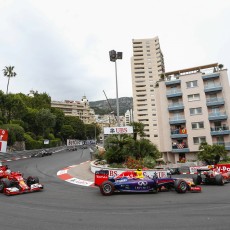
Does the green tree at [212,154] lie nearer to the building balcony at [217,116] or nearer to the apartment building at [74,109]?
the building balcony at [217,116]

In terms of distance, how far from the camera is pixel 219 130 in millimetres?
37438

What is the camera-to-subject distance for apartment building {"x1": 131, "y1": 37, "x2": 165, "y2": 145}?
9419 cm

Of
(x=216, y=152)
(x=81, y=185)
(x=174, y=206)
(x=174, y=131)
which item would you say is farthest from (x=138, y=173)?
(x=174, y=131)

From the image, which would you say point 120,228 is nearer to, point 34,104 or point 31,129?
point 31,129

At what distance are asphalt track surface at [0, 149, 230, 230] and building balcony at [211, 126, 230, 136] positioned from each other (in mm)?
28647

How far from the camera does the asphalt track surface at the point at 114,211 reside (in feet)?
21.7

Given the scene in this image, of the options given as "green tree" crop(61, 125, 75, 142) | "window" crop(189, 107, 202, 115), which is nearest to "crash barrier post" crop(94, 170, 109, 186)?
Answer: "window" crop(189, 107, 202, 115)

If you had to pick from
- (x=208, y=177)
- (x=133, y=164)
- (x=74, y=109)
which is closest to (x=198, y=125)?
(x=133, y=164)

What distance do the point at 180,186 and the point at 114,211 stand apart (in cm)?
459

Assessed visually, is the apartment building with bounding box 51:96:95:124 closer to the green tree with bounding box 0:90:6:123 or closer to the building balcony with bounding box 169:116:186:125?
the green tree with bounding box 0:90:6:123

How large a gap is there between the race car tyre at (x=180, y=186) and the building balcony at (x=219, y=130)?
29232 mm

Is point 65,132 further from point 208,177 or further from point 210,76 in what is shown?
point 208,177

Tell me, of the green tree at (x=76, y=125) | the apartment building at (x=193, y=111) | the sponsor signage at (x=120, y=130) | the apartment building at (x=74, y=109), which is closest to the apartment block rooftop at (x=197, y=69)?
the apartment building at (x=193, y=111)

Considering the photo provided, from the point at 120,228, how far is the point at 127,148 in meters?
13.1
